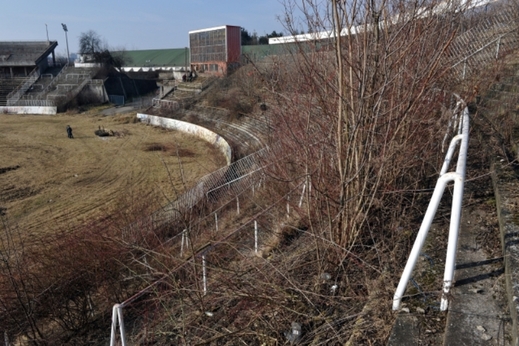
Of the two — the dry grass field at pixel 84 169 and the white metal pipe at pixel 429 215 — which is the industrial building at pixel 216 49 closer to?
the dry grass field at pixel 84 169

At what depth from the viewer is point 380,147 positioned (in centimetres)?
426

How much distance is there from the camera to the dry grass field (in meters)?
15.4

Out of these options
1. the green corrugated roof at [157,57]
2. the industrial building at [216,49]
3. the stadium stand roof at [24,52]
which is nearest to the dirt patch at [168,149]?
the industrial building at [216,49]

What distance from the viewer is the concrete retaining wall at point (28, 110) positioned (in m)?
43.1

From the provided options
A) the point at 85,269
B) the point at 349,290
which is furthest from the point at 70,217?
the point at 349,290

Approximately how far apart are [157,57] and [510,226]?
244ft

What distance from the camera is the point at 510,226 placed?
10.9 feet

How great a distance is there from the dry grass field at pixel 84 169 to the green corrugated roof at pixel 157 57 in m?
32.7

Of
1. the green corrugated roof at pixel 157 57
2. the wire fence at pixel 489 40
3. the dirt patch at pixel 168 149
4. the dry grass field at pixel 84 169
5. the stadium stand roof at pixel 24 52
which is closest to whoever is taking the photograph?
the wire fence at pixel 489 40

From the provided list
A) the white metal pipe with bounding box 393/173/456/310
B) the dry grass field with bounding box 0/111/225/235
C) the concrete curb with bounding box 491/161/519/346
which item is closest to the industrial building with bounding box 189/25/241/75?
the dry grass field with bounding box 0/111/225/235

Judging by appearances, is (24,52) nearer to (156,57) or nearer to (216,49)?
(156,57)

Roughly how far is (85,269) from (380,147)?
18.8ft

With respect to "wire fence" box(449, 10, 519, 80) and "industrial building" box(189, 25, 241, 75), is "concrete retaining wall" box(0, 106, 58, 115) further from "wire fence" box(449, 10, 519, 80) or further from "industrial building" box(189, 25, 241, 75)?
"wire fence" box(449, 10, 519, 80)

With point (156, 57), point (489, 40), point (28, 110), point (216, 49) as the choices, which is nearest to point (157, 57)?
point (156, 57)
